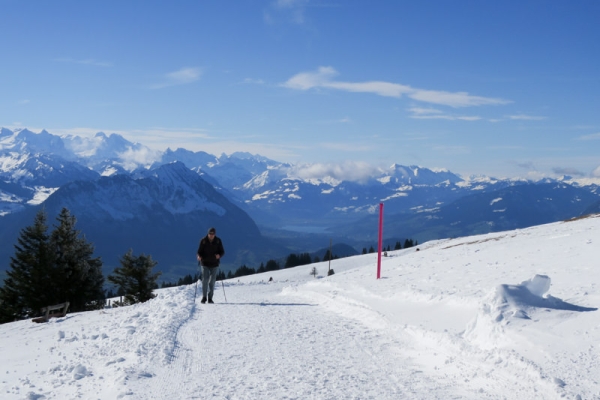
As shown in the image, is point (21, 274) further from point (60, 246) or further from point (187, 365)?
point (187, 365)

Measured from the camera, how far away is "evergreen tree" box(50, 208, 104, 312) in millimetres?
45500

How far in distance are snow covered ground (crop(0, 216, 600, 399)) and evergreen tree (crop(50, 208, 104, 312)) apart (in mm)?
31137

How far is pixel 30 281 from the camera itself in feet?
148

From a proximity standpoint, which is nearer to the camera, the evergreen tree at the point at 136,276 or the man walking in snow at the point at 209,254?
the man walking in snow at the point at 209,254

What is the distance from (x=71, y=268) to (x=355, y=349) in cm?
4179

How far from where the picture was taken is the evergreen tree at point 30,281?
45062 mm

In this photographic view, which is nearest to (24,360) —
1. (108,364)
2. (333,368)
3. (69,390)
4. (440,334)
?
(108,364)

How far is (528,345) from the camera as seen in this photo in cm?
869

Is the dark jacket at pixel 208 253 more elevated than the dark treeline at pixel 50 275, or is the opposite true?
the dark jacket at pixel 208 253

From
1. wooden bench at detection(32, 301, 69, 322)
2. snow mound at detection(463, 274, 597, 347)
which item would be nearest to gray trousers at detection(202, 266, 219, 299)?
wooden bench at detection(32, 301, 69, 322)

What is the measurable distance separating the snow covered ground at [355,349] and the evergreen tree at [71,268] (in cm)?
3114

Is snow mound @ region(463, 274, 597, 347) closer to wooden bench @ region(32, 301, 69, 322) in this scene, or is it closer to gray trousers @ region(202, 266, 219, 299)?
gray trousers @ region(202, 266, 219, 299)

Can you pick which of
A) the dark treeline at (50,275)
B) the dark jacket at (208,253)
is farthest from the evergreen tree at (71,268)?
the dark jacket at (208,253)

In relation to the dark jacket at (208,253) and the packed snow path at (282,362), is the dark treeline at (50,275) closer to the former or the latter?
the dark jacket at (208,253)
